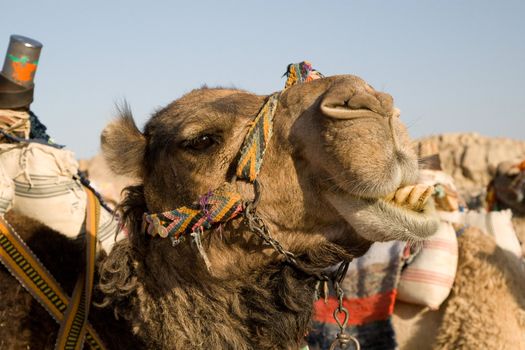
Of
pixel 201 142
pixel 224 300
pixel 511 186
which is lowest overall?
pixel 511 186

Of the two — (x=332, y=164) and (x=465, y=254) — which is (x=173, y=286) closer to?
(x=332, y=164)

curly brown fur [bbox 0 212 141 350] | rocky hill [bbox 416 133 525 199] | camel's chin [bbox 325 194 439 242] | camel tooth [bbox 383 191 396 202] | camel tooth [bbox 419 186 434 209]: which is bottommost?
rocky hill [bbox 416 133 525 199]

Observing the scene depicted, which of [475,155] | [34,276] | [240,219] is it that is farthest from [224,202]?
[475,155]

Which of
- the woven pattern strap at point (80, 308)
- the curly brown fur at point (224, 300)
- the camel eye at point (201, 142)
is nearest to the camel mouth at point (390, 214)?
the curly brown fur at point (224, 300)

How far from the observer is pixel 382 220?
2305mm

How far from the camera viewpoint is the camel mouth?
2305 millimetres

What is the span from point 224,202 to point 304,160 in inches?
15.1

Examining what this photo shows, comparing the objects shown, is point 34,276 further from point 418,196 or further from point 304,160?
point 418,196

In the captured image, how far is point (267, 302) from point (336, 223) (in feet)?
1.55

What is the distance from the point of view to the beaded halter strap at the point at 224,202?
101 inches

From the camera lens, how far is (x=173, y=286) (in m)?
2.73

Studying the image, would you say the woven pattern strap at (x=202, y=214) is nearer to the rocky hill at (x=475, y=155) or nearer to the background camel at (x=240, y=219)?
the background camel at (x=240, y=219)

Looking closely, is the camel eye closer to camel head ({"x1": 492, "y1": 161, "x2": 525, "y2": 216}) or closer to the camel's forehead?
the camel's forehead

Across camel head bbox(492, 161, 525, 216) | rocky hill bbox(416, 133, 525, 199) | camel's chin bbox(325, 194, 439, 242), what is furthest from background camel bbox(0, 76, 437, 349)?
rocky hill bbox(416, 133, 525, 199)
